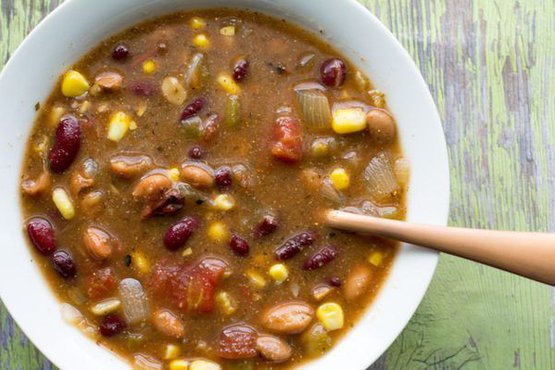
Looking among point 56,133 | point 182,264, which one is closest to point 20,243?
point 56,133

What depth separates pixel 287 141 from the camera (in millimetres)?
3369

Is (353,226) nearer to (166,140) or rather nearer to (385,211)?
(385,211)

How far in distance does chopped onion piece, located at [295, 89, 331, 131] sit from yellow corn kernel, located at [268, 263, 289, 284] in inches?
25.4

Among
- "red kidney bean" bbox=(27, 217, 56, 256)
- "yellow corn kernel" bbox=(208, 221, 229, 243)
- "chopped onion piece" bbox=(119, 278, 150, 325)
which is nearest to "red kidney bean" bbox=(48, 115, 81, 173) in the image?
"red kidney bean" bbox=(27, 217, 56, 256)

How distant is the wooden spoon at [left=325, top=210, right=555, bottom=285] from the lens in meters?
3.12

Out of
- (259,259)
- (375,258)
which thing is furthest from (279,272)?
(375,258)

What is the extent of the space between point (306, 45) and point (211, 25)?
442mm

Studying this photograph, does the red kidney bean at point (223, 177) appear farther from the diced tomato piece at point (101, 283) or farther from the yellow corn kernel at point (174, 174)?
the diced tomato piece at point (101, 283)

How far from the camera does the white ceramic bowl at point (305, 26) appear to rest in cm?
331

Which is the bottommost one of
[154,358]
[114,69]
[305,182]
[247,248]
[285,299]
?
[154,358]

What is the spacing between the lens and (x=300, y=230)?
3451 mm

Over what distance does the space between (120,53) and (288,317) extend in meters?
1.41

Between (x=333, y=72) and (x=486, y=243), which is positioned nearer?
(x=486, y=243)

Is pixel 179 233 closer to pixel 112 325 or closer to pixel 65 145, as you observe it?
pixel 112 325
